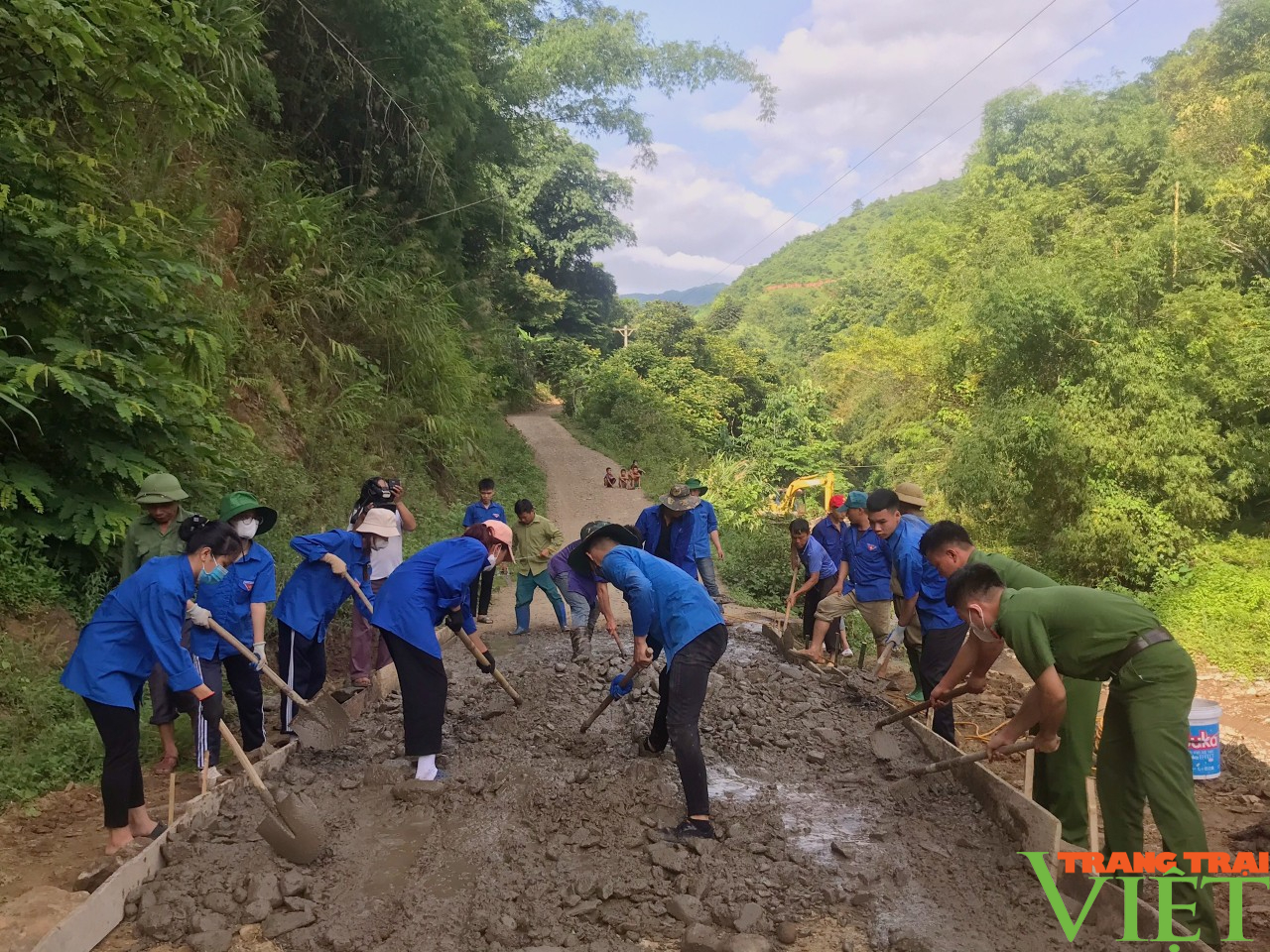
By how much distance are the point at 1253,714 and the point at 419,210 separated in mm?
15090

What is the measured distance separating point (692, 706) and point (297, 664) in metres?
2.95

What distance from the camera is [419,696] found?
472 centimetres

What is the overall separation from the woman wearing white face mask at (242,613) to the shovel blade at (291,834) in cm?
104

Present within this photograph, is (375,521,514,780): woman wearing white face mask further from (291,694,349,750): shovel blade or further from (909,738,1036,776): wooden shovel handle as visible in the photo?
(909,738,1036,776): wooden shovel handle

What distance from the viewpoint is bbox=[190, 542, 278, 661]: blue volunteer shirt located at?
4754mm

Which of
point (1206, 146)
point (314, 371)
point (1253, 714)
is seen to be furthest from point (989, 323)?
point (314, 371)

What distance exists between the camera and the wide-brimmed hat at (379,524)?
5773 millimetres

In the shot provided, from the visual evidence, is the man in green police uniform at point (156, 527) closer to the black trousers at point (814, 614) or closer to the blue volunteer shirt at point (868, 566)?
the blue volunteer shirt at point (868, 566)

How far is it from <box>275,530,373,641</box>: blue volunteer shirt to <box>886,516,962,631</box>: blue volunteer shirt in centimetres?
387

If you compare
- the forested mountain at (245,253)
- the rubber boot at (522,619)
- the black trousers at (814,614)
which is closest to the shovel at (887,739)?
the black trousers at (814,614)

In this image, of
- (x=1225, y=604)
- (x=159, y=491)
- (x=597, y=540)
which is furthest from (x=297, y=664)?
(x=1225, y=604)

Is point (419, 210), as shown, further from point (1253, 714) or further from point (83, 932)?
point (1253, 714)

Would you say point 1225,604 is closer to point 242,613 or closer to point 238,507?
point 242,613

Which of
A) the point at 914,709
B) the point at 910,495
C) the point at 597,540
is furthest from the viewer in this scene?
the point at 910,495
